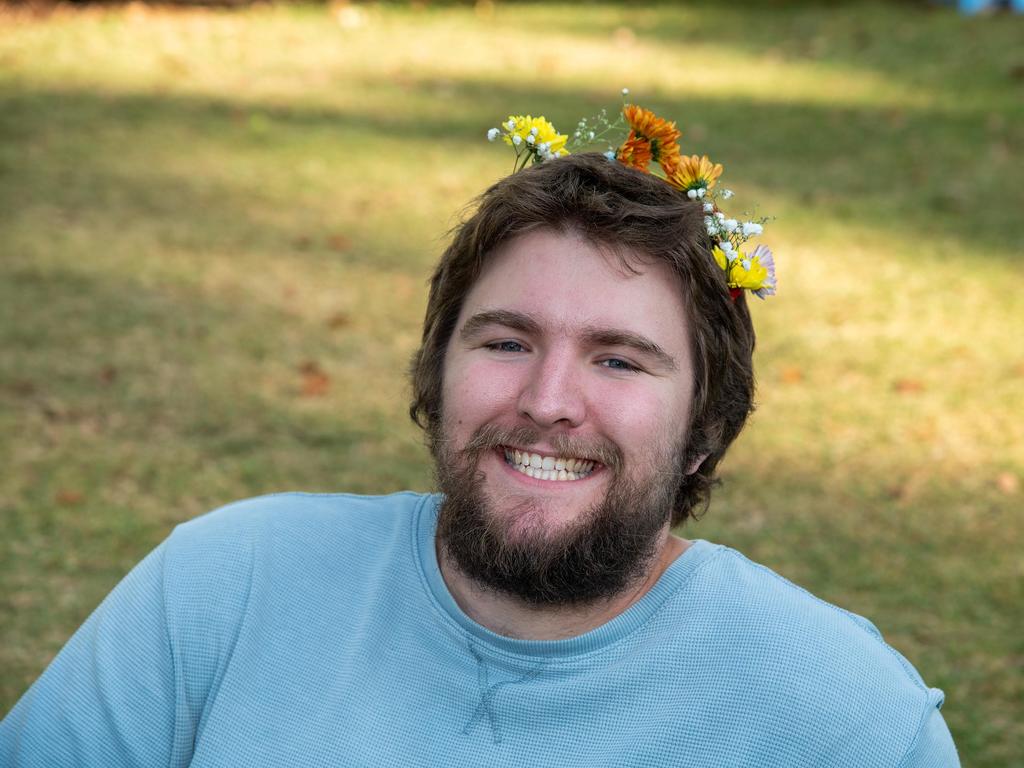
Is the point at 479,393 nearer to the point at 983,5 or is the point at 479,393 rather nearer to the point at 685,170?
the point at 685,170

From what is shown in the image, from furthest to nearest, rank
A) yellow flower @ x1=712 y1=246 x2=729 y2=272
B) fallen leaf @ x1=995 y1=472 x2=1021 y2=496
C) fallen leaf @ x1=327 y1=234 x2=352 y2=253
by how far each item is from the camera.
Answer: fallen leaf @ x1=327 y1=234 x2=352 y2=253 < fallen leaf @ x1=995 y1=472 x2=1021 y2=496 < yellow flower @ x1=712 y1=246 x2=729 y2=272

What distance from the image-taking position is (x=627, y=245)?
7.81ft

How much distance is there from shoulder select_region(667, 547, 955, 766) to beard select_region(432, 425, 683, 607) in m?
0.16

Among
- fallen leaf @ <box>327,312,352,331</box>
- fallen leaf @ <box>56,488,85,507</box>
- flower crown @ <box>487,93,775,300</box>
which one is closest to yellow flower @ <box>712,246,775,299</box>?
flower crown @ <box>487,93,775,300</box>

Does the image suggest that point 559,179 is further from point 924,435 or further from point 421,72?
point 421,72

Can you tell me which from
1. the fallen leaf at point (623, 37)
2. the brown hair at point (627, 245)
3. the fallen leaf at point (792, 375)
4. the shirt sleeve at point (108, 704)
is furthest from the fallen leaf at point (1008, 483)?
the fallen leaf at point (623, 37)

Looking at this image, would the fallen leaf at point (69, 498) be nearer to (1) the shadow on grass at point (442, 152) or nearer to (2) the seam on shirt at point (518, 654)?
(2) the seam on shirt at point (518, 654)

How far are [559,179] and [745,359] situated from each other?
541mm

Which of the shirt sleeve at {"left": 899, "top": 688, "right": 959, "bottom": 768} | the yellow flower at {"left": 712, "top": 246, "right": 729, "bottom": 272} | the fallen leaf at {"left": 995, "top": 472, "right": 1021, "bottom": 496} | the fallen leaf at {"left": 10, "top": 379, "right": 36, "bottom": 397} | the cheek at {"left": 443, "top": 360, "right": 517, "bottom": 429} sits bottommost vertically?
the fallen leaf at {"left": 10, "top": 379, "right": 36, "bottom": 397}

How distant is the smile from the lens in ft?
7.53

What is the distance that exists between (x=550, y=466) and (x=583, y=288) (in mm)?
323

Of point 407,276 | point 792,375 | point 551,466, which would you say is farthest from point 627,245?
point 407,276

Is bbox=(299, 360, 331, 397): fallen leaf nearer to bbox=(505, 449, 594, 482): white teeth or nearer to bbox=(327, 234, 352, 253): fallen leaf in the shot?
bbox=(327, 234, 352, 253): fallen leaf

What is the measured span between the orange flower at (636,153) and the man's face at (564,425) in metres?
0.28
